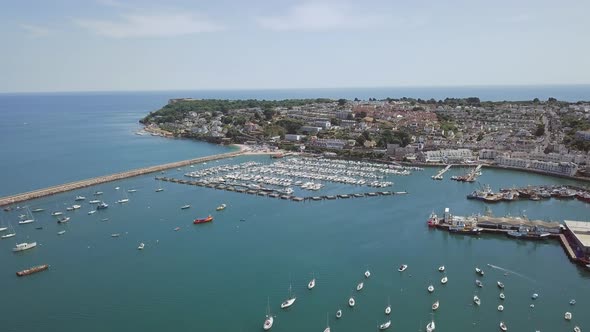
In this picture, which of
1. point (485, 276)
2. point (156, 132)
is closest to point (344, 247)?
point (485, 276)

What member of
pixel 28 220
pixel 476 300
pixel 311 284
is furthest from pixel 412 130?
pixel 28 220

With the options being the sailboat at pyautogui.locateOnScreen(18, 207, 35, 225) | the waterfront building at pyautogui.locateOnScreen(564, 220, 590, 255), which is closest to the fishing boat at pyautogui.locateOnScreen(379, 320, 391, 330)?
the waterfront building at pyautogui.locateOnScreen(564, 220, 590, 255)

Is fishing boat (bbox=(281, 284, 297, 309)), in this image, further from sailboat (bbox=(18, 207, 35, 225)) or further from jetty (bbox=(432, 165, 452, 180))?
jetty (bbox=(432, 165, 452, 180))

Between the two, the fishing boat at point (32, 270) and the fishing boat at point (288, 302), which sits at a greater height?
the fishing boat at point (288, 302)

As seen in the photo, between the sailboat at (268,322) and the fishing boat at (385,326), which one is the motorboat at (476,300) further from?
the sailboat at (268,322)

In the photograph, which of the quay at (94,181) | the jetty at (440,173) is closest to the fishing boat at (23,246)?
the quay at (94,181)

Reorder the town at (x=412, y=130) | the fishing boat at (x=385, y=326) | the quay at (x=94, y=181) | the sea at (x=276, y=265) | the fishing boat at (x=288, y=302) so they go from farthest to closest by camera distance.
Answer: the town at (x=412, y=130)
the quay at (x=94, y=181)
the fishing boat at (x=288, y=302)
the sea at (x=276, y=265)
the fishing boat at (x=385, y=326)

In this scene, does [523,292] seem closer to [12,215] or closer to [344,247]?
[344,247]
